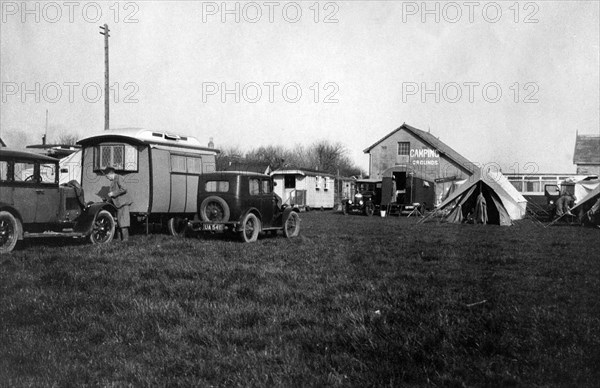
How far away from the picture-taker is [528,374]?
3756 mm

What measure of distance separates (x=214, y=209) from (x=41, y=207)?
408 cm

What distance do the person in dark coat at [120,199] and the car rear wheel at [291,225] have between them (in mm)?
4275

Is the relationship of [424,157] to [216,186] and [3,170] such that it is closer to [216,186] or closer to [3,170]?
[216,186]

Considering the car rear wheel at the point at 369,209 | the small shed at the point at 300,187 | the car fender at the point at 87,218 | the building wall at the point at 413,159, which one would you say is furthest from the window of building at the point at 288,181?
the car fender at the point at 87,218

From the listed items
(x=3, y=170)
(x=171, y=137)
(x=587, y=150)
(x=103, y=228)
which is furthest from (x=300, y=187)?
(x=587, y=150)

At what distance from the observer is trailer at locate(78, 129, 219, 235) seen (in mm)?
14117

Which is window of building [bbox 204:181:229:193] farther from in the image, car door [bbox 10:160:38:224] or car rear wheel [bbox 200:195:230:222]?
car door [bbox 10:160:38:224]

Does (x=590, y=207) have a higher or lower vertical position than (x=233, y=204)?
lower

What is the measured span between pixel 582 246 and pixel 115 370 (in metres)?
12.1

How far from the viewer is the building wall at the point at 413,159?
50.5 m

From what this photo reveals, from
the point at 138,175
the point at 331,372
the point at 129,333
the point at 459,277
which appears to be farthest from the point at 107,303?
the point at 138,175

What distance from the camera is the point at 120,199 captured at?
14.0 m

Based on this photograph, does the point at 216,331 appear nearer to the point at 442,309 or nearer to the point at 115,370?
the point at 115,370

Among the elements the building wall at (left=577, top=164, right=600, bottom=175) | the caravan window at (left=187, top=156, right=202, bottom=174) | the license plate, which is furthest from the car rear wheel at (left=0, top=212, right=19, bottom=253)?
the building wall at (left=577, top=164, right=600, bottom=175)
